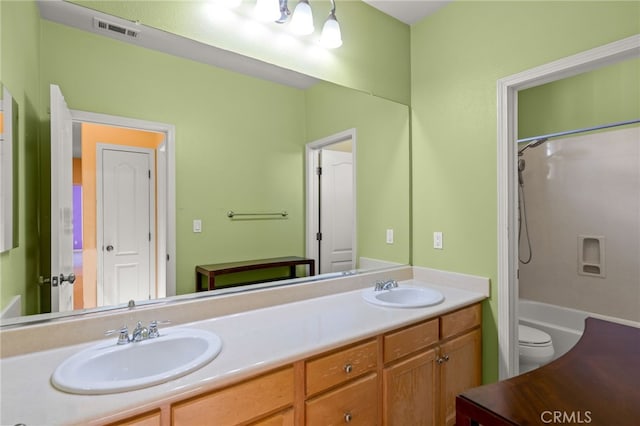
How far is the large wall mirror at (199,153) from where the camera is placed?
1.24m

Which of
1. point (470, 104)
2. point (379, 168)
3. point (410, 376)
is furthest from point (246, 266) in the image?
point (470, 104)

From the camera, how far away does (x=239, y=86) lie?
1.66m

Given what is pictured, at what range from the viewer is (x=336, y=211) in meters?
2.06

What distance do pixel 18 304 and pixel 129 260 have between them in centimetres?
36

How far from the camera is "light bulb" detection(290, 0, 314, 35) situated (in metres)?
1.67

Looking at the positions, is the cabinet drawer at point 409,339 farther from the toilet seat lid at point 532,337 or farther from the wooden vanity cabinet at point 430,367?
the toilet seat lid at point 532,337

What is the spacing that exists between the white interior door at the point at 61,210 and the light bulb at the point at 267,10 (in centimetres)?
95

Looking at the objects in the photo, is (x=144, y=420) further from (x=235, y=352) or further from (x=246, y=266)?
(x=246, y=266)

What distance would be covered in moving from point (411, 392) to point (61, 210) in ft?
5.56

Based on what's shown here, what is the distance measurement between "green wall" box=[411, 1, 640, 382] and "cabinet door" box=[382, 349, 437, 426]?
0.56 meters

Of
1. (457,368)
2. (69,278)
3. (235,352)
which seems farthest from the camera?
(457,368)

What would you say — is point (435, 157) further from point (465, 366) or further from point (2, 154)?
point (2, 154)

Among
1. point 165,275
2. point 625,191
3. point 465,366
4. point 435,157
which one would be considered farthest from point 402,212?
point 625,191

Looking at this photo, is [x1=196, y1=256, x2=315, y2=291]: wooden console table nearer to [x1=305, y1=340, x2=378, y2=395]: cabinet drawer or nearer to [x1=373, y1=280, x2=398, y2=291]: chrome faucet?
[x1=373, y1=280, x2=398, y2=291]: chrome faucet
